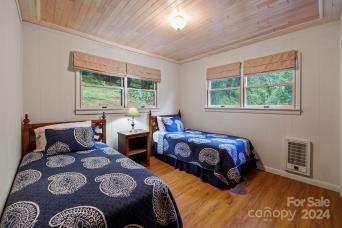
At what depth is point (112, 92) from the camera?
3.24 m

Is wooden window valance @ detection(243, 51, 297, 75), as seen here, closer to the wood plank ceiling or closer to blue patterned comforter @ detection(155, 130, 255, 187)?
the wood plank ceiling

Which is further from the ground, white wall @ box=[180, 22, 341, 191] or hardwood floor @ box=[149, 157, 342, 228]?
white wall @ box=[180, 22, 341, 191]

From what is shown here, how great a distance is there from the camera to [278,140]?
107 inches

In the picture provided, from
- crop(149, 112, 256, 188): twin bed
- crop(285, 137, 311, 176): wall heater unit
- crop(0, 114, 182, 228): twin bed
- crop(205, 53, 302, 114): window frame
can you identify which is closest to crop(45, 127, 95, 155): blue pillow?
crop(0, 114, 182, 228): twin bed

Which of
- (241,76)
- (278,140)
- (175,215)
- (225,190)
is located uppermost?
(241,76)

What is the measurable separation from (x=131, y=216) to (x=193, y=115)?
125 inches

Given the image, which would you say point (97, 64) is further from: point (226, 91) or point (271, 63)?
point (271, 63)

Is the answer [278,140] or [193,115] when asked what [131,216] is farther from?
[193,115]

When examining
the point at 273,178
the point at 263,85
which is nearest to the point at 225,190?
the point at 273,178

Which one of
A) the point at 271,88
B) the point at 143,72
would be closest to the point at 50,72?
the point at 143,72

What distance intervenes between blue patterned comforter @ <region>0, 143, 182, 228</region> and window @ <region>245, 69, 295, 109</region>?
2.45m

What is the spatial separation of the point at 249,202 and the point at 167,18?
255 centimetres

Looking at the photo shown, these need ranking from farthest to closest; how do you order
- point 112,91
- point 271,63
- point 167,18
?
point 112,91, point 271,63, point 167,18

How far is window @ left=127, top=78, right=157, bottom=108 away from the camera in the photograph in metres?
3.49
